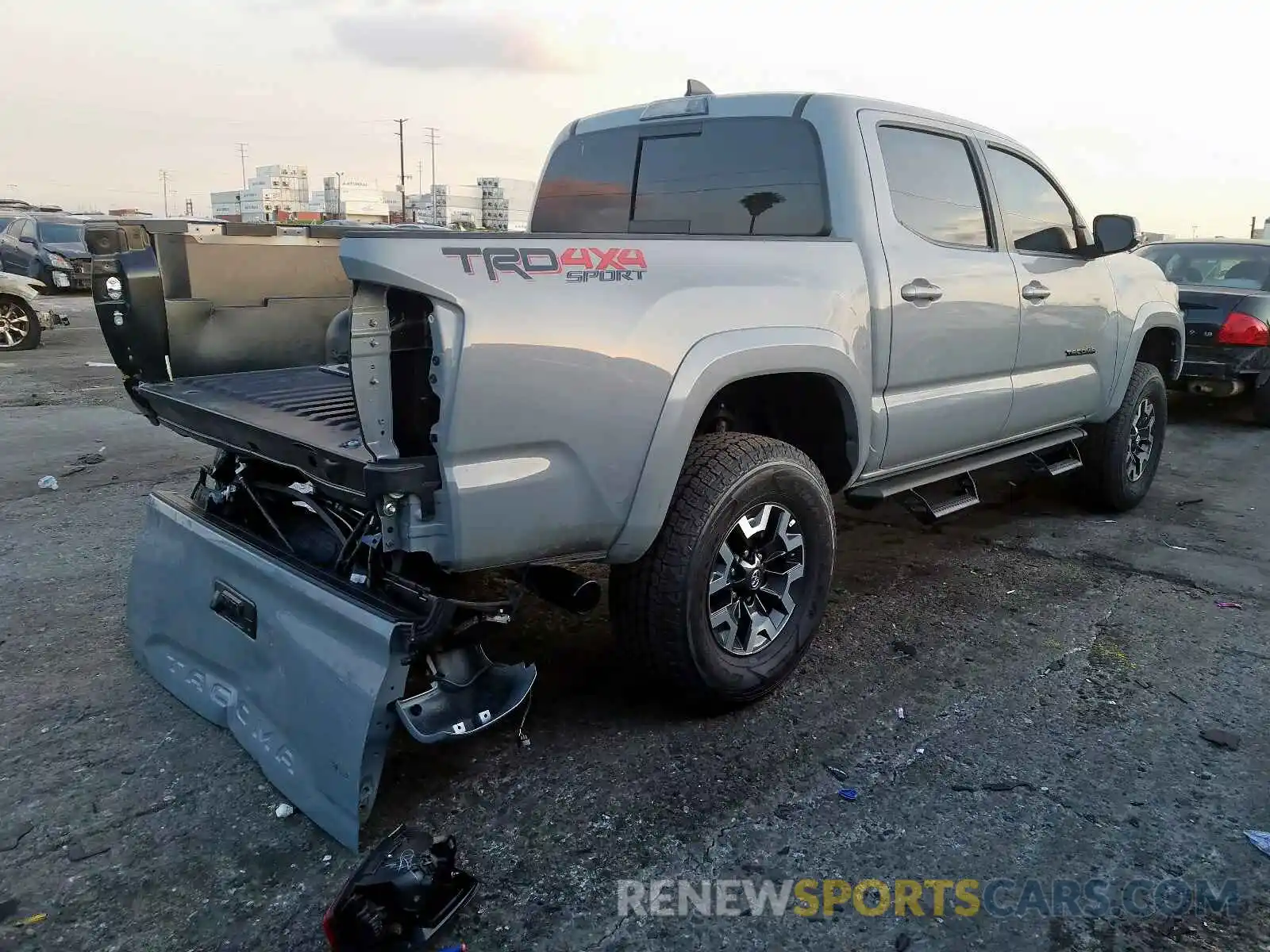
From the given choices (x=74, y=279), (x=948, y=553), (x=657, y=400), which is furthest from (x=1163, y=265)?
(x=74, y=279)

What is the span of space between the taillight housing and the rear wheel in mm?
13662

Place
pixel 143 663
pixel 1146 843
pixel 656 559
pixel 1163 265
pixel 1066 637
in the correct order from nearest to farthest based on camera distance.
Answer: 1. pixel 1146 843
2. pixel 656 559
3. pixel 143 663
4. pixel 1066 637
5. pixel 1163 265

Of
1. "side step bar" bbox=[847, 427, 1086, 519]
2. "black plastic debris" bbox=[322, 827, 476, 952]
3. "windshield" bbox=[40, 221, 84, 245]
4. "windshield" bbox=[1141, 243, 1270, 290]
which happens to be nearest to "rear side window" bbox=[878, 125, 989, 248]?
"side step bar" bbox=[847, 427, 1086, 519]

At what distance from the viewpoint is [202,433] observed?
3217 millimetres

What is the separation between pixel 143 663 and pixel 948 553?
3.83 meters

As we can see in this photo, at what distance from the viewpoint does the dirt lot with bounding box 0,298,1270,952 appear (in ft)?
7.67

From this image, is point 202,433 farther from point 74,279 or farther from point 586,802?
point 74,279

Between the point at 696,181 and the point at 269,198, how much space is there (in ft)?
161

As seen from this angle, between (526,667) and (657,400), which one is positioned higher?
(657,400)

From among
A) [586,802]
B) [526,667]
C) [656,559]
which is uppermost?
[656,559]

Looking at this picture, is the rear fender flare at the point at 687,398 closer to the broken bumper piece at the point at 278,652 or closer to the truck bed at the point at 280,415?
the broken bumper piece at the point at 278,652

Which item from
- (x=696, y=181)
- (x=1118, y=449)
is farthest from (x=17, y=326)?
(x=1118, y=449)

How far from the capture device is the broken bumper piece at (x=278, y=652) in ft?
8.34

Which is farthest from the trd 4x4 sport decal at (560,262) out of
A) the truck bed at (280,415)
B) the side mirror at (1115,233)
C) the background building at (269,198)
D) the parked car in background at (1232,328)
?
the background building at (269,198)
